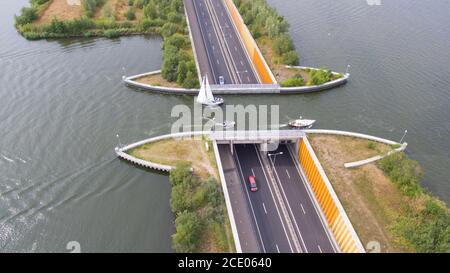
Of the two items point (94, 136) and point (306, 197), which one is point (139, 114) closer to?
point (94, 136)

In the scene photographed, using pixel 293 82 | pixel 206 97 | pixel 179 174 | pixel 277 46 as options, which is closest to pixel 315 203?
pixel 179 174

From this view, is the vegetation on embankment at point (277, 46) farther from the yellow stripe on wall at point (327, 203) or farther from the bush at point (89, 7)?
the bush at point (89, 7)

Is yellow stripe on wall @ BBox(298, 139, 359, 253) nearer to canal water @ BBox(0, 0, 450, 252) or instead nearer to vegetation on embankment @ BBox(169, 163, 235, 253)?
canal water @ BBox(0, 0, 450, 252)

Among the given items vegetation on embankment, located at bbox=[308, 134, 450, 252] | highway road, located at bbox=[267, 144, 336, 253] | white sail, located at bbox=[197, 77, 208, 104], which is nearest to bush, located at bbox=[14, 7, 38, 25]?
white sail, located at bbox=[197, 77, 208, 104]

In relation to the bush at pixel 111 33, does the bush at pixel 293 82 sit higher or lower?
lower

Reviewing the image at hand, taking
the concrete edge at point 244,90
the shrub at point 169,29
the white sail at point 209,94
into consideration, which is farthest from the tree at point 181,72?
the shrub at point 169,29

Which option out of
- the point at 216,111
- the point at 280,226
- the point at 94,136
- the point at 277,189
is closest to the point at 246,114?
the point at 216,111
